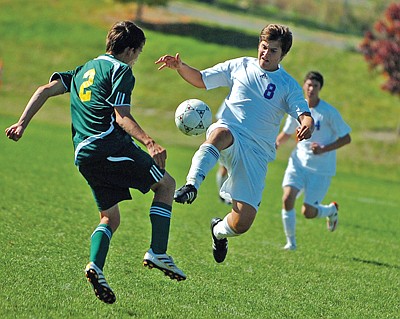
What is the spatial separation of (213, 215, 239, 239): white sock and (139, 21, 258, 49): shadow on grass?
→ 3298 centimetres

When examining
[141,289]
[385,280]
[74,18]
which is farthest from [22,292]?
[74,18]

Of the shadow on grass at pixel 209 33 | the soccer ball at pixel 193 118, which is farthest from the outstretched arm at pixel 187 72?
the shadow on grass at pixel 209 33

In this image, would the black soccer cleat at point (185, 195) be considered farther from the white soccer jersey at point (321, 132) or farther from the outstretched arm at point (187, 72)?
the white soccer jersey at point (321, 132)

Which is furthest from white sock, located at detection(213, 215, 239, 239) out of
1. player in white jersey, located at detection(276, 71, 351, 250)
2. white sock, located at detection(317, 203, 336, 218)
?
white sock, located at detection(317, 203, 336, 218)

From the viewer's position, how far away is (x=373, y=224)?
44.2 feet

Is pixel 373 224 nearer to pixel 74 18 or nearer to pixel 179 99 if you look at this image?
pixel 179 99

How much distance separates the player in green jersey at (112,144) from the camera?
230 inches

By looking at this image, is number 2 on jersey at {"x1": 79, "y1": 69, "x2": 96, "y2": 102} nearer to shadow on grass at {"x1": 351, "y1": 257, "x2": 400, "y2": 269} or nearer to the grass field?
the grass field

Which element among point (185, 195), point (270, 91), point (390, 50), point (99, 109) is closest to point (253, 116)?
point (270, 91)

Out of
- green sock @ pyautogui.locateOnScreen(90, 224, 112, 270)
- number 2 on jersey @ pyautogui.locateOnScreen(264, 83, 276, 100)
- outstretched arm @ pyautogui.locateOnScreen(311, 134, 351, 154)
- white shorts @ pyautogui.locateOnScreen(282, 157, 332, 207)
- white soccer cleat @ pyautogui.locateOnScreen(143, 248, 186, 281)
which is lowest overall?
white shorts @ pyautogui.locateOnScreen(282, 157, 332, 207)

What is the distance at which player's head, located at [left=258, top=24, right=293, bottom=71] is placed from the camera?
7.23 metres

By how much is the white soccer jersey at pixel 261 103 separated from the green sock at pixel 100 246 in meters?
1.74

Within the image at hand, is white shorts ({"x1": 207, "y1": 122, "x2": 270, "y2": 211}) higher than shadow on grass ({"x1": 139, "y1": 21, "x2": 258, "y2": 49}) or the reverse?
higher

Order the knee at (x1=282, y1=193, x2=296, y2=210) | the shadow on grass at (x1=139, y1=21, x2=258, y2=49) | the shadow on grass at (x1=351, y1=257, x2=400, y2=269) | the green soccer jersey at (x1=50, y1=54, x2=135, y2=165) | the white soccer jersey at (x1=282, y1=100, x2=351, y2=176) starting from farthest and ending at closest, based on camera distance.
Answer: the shadow on grass at (x1=139, y1=21, x2=258, y2=49)
the white soccer jersey at (x1=282, y1=100, x2=351, y2=176)
the knee at (x1=282, y1=193, x2=296, y2=210)
the shadow on grass at (x1=351, y1=257, x2=400, y2=269)
the green soccer jersey at (x1=50, y1=54, x2=135, y2=165)
